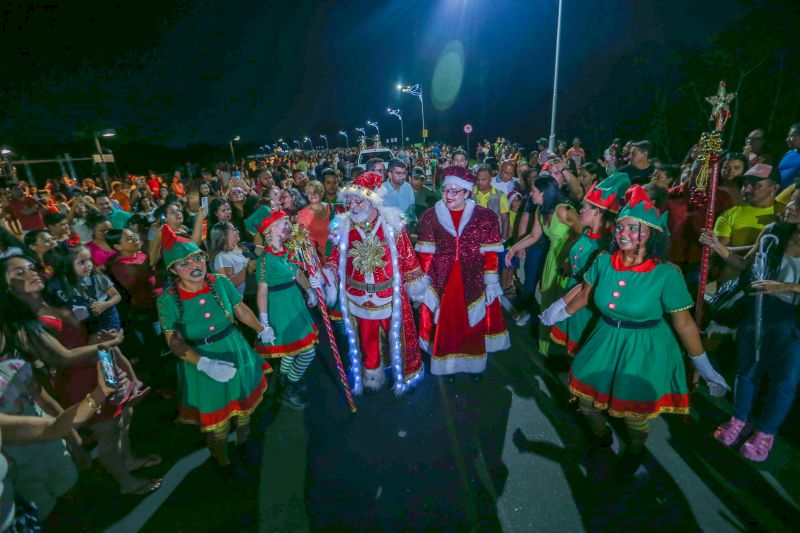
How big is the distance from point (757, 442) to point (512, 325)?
119 inches

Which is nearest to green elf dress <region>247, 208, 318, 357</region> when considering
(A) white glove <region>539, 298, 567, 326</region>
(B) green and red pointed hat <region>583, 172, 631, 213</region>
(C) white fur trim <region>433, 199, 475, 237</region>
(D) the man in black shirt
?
(C) white fur trim <region>433, 199, 475, 237</region>

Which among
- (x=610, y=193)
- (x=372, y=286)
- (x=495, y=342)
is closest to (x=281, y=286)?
(x=372, y=286)

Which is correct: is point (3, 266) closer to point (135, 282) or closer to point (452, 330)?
point (135, 282)

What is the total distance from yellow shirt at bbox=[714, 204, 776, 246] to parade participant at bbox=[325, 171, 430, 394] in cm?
343

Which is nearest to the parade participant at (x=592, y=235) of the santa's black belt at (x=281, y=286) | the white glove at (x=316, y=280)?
the white glove at (x=316, y=280)

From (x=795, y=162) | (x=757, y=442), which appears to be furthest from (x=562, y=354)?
(x=795, y=162)

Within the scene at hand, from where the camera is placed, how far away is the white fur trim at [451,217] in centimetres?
430

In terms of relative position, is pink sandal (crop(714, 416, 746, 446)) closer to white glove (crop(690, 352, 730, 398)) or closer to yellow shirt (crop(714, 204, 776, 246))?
white glove (crop(690, 352, 730, 398))

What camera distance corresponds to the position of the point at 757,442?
11.1ft

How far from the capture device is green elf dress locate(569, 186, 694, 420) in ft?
9.45

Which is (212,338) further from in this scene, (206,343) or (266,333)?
(266,333)

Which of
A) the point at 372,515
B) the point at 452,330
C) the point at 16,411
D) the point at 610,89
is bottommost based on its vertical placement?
the point at 372,515

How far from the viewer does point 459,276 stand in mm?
4398

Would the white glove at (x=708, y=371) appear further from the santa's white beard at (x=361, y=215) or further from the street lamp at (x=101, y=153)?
the street lamp at (x=101, y=153)
